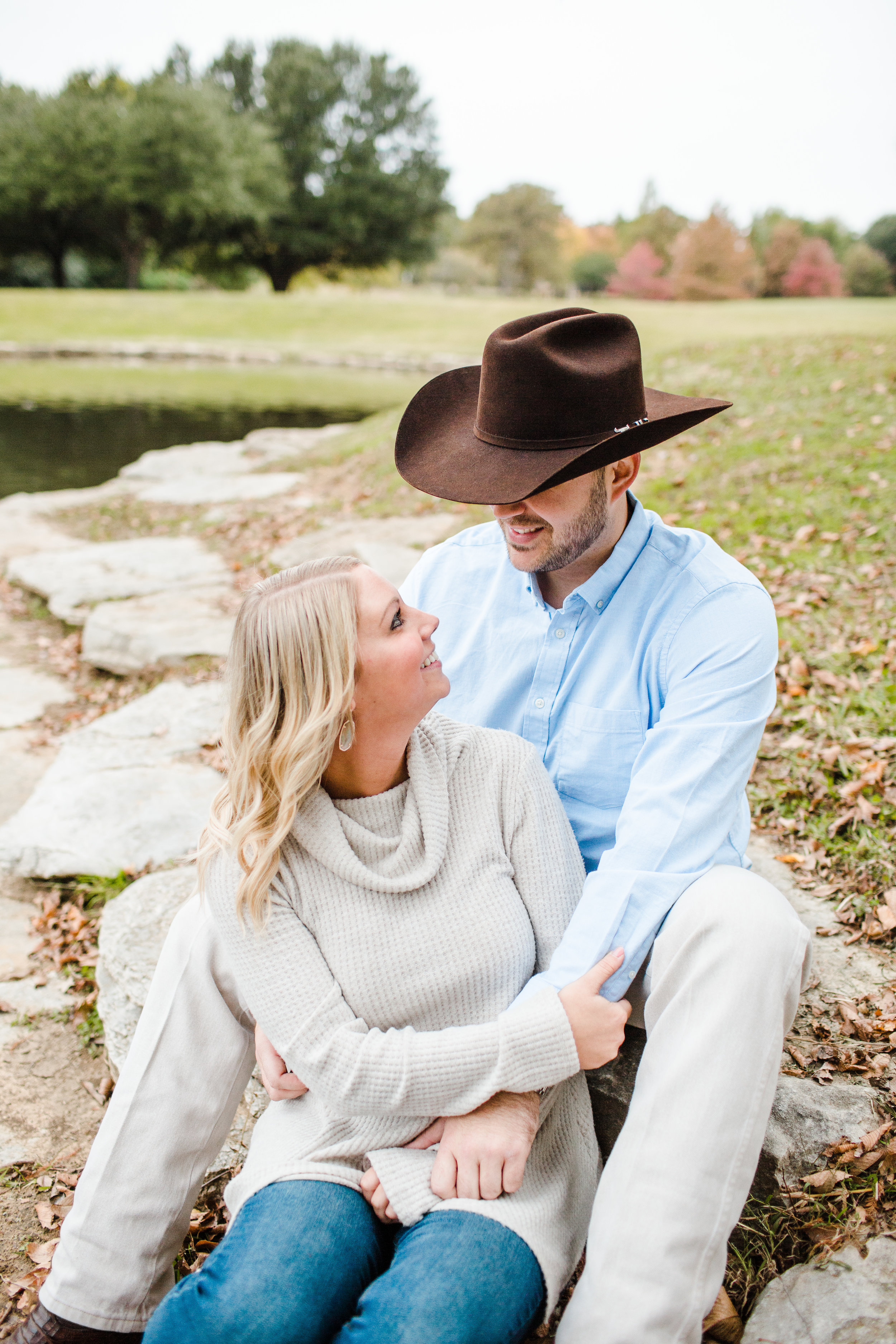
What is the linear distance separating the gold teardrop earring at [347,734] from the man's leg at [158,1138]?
22.0 inches

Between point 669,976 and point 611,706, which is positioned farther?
point 611,706

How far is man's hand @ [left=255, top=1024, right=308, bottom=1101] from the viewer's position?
6.77ft

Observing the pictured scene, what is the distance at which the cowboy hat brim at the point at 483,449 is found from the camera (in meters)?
2.23

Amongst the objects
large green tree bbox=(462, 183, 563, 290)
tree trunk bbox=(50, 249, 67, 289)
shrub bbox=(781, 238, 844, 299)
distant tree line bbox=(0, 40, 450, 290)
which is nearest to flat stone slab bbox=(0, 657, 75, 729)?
distant tree line bbox=(0, 40, 450, 290)

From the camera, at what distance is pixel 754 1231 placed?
216 centimetres

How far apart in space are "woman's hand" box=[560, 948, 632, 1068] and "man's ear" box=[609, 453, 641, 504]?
3.87ft

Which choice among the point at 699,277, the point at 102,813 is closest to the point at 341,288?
the point at 699,277

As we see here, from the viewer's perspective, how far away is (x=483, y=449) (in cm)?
244

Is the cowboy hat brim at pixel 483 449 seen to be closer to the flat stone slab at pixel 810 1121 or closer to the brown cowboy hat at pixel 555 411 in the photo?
the brown cowboy hat at pixel 555 411

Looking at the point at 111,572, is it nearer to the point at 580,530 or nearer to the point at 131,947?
the point at 131,947

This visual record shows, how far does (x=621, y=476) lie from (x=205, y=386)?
73.0 feet

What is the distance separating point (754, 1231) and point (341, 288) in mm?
62798

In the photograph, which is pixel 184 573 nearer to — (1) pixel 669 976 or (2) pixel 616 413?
(2) pixel 616 413

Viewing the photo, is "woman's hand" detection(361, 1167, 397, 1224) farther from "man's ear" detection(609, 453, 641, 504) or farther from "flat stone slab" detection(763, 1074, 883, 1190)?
"man's ear" detection(609, 453, 641, 504)
